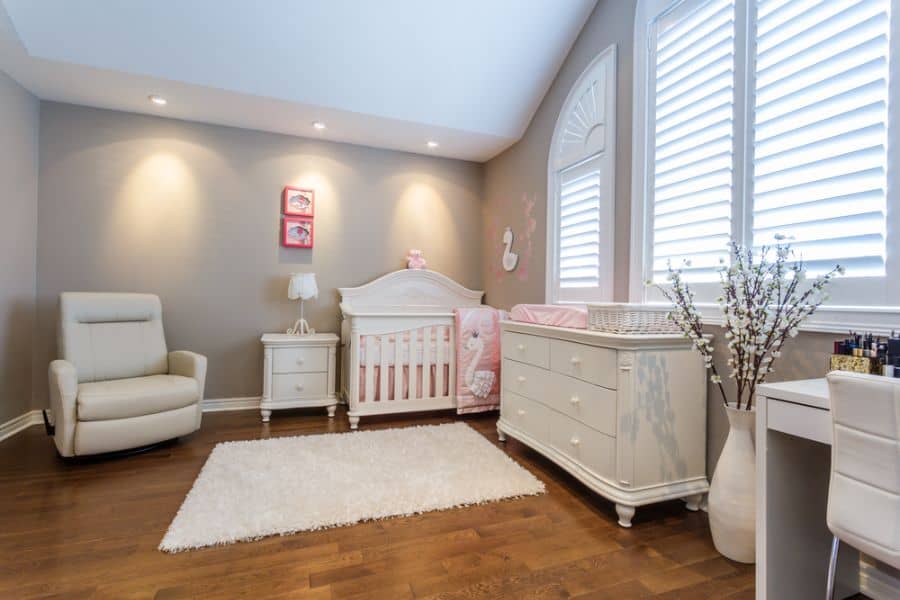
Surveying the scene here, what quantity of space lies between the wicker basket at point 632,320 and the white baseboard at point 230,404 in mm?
2912

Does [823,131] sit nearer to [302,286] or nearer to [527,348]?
[527,348]

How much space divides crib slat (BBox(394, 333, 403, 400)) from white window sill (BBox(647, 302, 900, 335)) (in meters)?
2.34

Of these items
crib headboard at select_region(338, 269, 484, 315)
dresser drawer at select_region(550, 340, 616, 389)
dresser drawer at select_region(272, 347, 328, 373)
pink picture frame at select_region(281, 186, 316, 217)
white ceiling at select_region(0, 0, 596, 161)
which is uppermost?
white ceiling at select_region(0, 0, 596, 161)

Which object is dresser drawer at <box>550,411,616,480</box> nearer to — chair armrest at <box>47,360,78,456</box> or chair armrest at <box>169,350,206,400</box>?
chair armrest at <box>169,350,206,400</box>

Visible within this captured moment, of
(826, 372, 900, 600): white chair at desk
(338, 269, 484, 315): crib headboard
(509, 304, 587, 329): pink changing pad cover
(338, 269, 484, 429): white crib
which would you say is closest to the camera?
(826, 372, 900, 600): white chair at desk

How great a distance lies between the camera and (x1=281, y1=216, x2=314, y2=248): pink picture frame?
3613 millimetres

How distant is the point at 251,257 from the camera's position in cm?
356

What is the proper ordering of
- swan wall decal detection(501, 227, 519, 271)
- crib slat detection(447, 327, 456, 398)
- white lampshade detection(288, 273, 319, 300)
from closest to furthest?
crib slat detection(447, 327, 456, 398), white lampshade detection(288, 273, 319, 300), swan wall decal detection(501, 227, 519, 271)

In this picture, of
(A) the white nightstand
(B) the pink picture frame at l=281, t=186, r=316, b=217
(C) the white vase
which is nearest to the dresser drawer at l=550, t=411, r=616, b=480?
(C) the white vase

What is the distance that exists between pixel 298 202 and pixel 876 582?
156 inches

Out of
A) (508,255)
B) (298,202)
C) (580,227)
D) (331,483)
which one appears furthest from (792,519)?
(298,202)

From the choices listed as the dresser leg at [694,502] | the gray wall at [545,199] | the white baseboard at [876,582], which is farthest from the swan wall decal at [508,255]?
the white baseboard at [876,582]

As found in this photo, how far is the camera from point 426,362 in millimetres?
3252

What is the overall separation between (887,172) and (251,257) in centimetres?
379
